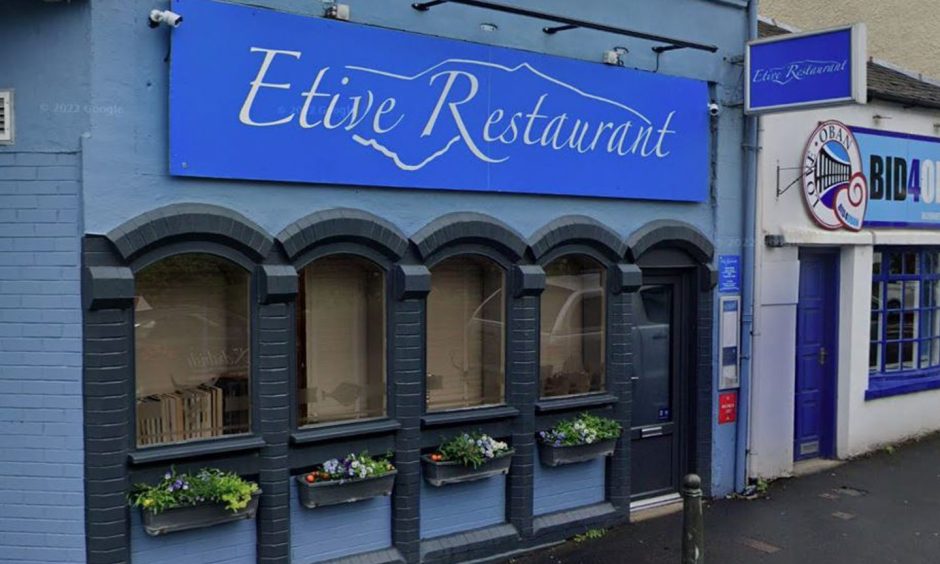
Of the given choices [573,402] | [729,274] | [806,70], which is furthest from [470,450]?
[806,70]

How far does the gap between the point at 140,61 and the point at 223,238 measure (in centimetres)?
114

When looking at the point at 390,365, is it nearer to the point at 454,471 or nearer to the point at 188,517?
the point at 454,471

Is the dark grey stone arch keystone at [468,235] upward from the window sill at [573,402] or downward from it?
upward

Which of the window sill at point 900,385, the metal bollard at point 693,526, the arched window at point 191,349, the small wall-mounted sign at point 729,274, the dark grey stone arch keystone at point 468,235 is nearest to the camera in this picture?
the metal bollard at point 693,526

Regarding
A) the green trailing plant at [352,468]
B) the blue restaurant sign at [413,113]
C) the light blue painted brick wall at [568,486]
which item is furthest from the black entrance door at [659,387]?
the green trailing plant at [352,468]

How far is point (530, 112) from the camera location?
268 inches

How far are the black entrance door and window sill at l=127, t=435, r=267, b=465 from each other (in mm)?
3660

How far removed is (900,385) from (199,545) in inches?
325

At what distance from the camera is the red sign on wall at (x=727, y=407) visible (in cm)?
830

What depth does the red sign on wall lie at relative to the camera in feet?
27.2

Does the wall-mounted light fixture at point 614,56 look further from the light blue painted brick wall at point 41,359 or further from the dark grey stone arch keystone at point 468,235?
the light blue painted brick wall at point 41,359

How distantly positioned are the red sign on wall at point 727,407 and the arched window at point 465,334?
2579 mm

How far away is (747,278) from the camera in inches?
332

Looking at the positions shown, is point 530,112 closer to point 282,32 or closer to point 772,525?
point 282,32
